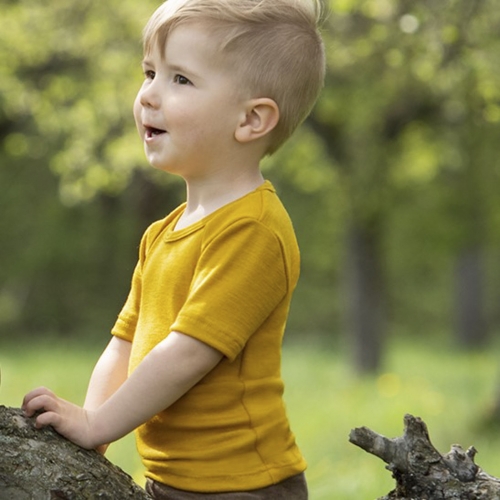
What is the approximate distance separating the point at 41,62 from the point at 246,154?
850 centimetres

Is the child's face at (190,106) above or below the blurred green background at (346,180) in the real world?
below

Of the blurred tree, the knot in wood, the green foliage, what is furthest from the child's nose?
the blurred tree

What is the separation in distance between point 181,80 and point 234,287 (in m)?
0.47

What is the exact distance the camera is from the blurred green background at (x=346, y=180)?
7035 millimetres

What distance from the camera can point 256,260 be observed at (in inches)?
81.0

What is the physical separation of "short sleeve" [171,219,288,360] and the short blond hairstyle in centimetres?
29

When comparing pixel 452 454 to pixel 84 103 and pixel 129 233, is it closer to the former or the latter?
pixel 84 103

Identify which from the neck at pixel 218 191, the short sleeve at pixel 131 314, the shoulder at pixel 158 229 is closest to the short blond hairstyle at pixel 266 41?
the neck at pixel 218 191

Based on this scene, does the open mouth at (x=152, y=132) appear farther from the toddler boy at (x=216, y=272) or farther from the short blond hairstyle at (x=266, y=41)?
the short blond hairstyle at (x=266, y=41)

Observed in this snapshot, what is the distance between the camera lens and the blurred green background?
23.1ft

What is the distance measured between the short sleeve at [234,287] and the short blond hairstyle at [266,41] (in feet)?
0.95

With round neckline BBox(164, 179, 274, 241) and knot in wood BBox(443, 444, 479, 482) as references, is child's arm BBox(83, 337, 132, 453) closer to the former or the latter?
round neckline BBox(164, 179, 274, 241)

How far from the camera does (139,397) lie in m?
2.06

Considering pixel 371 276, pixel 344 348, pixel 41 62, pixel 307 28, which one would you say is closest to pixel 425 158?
pixel 371 276
